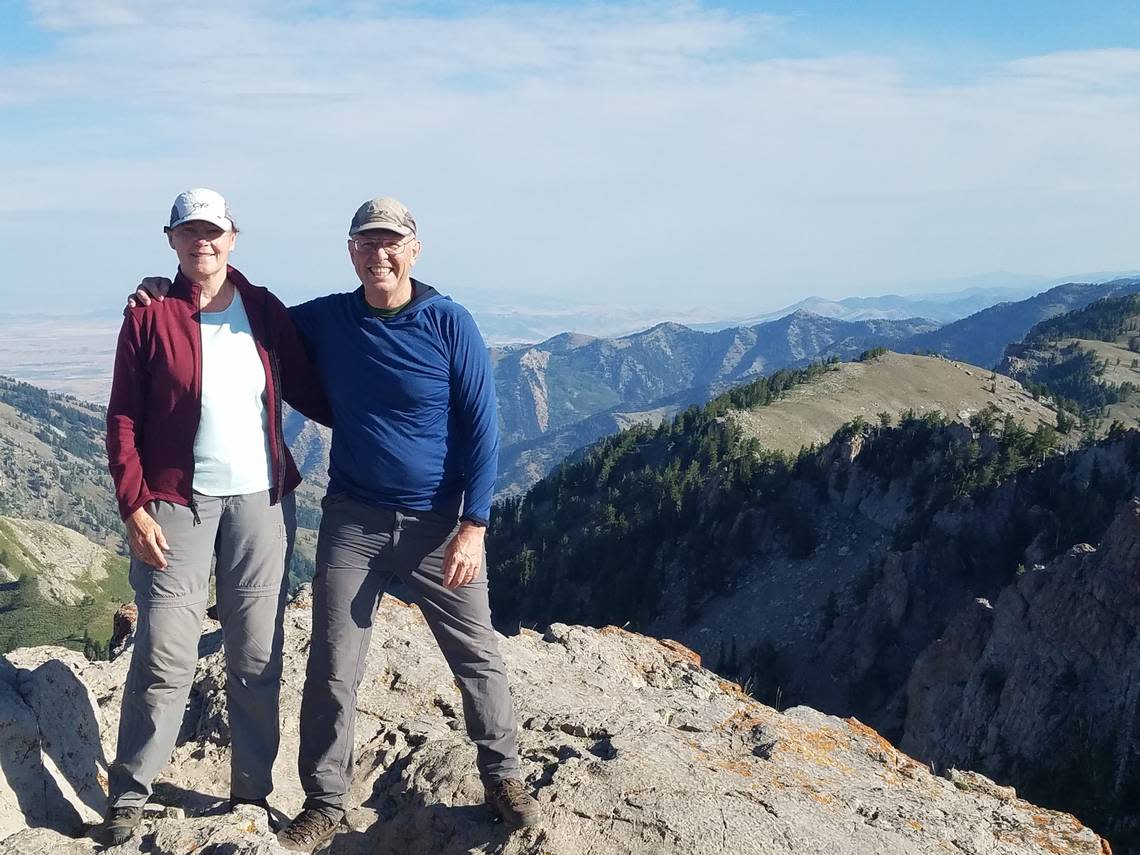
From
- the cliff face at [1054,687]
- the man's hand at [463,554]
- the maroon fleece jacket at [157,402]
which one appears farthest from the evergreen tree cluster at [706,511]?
the maroon fleece jacket at [157,402]

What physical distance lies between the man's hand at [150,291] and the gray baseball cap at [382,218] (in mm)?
1381

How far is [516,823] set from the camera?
6.10 metres

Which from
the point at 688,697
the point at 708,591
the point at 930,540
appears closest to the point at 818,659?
the point at 930,540

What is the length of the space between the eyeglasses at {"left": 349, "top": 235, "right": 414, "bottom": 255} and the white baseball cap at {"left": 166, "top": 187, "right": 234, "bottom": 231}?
0.91m

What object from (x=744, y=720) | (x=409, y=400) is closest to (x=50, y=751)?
(x=409, y=400)

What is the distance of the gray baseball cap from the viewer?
5.96m

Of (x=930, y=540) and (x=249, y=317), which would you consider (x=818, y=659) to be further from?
(x=249, y=317)

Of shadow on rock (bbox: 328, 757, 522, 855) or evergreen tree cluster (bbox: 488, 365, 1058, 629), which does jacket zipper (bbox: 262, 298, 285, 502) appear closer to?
shadow on rock (bbox: 328, 757, 522, 855)

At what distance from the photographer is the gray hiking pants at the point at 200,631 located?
608 centimetres

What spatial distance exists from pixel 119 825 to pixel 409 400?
11.6 feet

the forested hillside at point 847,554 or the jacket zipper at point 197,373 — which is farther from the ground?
the jacket zipper at point 197,373

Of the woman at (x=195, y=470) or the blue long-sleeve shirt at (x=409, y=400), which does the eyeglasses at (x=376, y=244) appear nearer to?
the blue long-sleeve shirt at (x=409, y=400)

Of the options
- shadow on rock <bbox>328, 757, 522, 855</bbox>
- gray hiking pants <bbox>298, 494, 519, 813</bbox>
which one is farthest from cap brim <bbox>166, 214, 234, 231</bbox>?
shadow on rock <bbox>328, 757, 522, 855</bbox>

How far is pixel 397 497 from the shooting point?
6.32m
